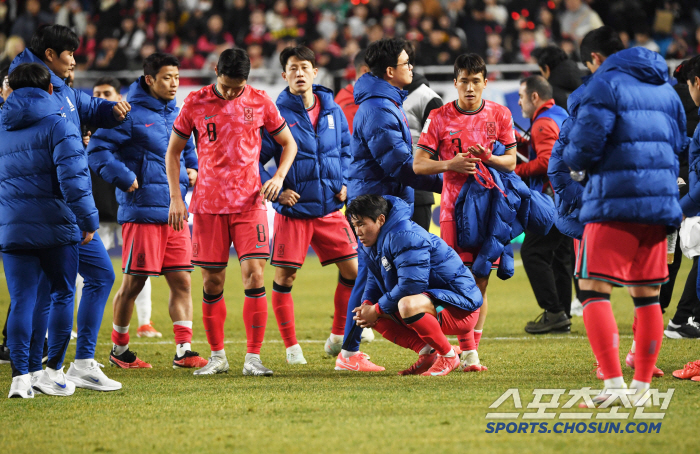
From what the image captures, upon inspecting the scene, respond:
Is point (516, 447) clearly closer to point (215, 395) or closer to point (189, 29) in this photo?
point (215, 395)

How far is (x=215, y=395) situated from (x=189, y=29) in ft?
50.9

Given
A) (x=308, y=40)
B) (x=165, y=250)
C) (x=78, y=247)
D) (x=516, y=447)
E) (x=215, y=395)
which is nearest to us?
(x=516, y=447)

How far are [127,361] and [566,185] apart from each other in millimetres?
3501

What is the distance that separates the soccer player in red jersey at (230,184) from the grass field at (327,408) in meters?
0.56

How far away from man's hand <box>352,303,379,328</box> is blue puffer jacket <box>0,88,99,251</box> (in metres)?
1.76

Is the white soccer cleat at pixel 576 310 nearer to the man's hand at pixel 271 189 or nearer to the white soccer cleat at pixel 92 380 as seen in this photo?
the man's hand at pixel 271 189

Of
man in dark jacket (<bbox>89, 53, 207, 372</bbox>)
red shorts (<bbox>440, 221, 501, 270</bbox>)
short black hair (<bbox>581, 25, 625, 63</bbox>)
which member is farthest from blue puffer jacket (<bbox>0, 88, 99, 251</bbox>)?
short black hair (<bbox>581, 25, 625, 63</bbox>)

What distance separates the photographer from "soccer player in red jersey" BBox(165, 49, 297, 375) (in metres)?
6.04

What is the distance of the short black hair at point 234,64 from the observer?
5.88 m

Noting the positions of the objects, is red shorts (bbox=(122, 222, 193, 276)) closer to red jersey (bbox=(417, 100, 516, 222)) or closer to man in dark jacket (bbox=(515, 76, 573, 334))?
red jersey (bbox=(417, 100, 516, 222))

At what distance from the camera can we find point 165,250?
690cm

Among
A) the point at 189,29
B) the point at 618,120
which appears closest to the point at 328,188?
the point at 618,120

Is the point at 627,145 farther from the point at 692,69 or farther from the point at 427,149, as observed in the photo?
the point at 427,149

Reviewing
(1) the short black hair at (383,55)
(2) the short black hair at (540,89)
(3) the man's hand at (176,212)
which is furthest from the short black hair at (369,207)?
(2) the short black hair at (540,89)
